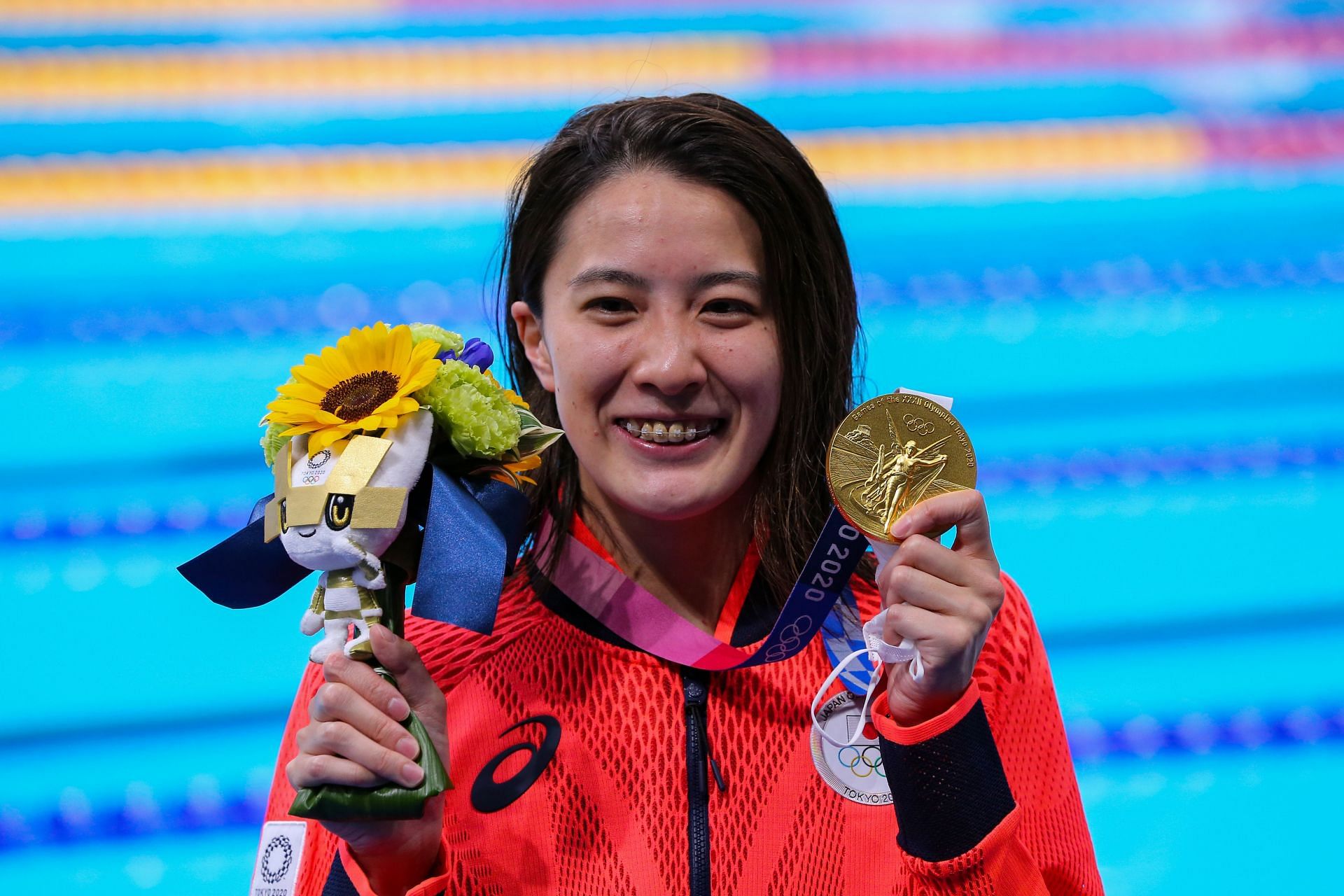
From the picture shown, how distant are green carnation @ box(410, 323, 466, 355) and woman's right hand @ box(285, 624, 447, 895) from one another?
0.98ft

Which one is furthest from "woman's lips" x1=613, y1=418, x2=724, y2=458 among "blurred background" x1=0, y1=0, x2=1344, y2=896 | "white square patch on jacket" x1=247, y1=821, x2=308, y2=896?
"blurred background" x1=0, y1=0, x2=1344, y2=896

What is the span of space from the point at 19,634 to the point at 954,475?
12.1 ft

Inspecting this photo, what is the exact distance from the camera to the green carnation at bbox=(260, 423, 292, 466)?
1.27 m

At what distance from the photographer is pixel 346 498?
3.95 ft

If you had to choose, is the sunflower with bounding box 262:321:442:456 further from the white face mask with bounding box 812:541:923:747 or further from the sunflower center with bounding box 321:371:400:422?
the white face mask with bounding box 812:541:923:747

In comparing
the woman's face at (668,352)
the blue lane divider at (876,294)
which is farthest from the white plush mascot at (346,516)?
the blue lane divider at (876,294)

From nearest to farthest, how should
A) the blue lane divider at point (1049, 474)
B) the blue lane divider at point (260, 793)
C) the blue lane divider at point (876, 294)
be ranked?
the blue lane divider at point (260, 793) → the blue lane divider at point (1049, 474) → the blue lane divider at point (876, 294)

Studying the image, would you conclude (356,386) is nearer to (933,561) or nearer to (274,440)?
(274,440)

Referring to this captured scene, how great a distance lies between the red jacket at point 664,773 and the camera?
1.40 metres

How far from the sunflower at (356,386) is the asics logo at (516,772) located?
16.4 inches

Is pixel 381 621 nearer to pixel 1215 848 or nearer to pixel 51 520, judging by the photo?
pixel 1215 848

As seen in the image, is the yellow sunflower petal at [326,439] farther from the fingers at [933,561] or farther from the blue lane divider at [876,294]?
the blue lane divider at [876,294]

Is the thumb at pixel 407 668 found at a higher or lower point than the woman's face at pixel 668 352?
lower

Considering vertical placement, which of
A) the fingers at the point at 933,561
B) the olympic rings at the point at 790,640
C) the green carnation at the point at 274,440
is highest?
the green carnation at the point at 274,440
